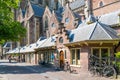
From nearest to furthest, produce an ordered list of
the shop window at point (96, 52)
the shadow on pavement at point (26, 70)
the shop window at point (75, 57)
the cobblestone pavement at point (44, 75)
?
1. the cobblestone pavement at point (44, 75)
2. the shop window at point (96, 52)
3. the shop window at point (75, 57)
4. the shadow on pavement at point (26, 70)

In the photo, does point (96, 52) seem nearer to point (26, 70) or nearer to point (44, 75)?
point (44, 75)

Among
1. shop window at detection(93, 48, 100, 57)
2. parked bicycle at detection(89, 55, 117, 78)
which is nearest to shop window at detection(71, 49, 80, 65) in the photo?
shop window at detection(93, 48, 100, 57)

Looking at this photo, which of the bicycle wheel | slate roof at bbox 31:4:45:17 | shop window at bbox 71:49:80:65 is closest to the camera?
the bicycle wheel

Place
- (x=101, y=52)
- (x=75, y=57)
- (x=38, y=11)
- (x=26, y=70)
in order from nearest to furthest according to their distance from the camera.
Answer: (x=101, y=52) < (x=75, y=57) < (x=26, y=70) < (x=38, y=11)

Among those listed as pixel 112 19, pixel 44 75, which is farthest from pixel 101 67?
pixel 112 19

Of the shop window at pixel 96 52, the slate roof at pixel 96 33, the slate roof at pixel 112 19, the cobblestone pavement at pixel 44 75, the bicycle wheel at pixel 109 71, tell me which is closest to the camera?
the bicycle wheel at pixel 109 71

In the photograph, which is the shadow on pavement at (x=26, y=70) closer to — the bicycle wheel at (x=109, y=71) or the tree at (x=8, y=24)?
the tree at (x=8, y=24)

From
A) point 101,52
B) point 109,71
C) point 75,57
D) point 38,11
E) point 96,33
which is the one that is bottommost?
point 109,71

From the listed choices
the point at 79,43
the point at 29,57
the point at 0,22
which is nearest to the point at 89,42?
the point at 79,43

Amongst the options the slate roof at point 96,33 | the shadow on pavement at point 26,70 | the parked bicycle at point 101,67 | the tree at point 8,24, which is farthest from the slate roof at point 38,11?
the parked bicycle at point 101,67

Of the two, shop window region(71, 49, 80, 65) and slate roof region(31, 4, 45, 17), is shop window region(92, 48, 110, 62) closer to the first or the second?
shop window region(71, 49, 80, 65)

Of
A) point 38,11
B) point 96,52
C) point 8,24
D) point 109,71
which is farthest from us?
point 38,11

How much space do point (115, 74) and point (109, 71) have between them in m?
0.85

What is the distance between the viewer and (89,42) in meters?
22.3
